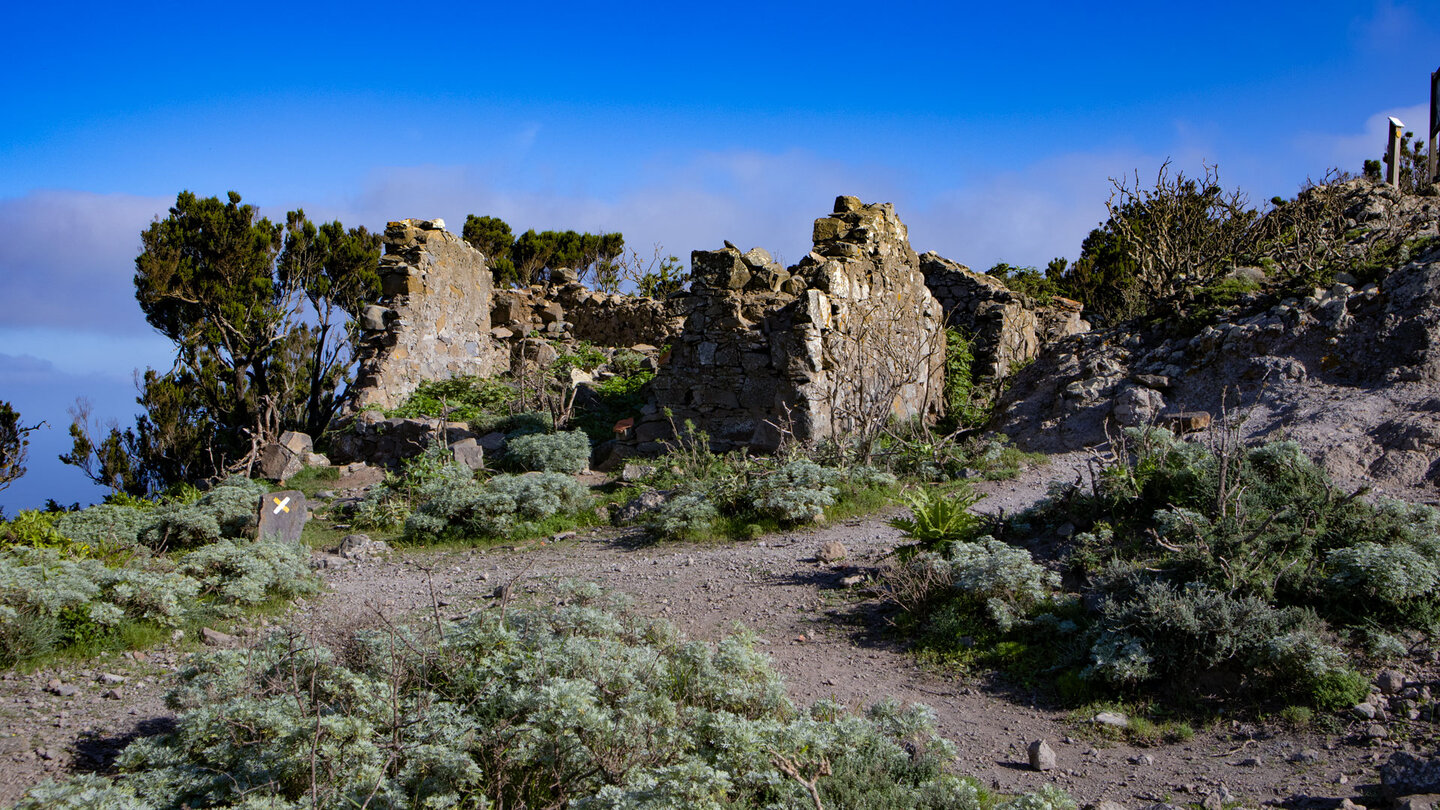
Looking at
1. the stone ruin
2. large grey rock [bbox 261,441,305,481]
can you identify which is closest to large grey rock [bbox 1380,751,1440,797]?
the stone ruin

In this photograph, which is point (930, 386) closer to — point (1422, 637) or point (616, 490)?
point (616, 490)

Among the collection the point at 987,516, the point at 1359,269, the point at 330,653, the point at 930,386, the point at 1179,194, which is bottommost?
the point at 330,653

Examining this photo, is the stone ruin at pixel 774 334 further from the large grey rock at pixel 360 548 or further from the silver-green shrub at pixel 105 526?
the silver-green shrub at pixel 105 526

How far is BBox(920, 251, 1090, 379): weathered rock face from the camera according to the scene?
15258 millimetres

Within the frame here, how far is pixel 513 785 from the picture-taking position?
410 cm

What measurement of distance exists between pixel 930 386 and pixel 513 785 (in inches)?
434

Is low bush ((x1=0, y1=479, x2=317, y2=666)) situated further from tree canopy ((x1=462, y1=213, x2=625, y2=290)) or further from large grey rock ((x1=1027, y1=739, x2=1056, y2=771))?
tree canopy ((x1=462, y1=213, x2=625, y2=290))

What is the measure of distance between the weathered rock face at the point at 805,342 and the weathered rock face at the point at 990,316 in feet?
4.67

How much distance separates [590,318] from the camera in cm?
2067

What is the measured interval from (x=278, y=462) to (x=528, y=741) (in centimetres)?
1187

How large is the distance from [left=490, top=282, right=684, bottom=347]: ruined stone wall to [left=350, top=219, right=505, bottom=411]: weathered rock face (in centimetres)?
156

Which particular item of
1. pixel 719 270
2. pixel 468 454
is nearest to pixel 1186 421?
pixel 719 270

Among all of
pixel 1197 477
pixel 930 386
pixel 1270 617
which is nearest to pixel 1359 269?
pixel 930 386

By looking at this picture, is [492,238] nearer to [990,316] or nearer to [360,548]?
[990,316]
